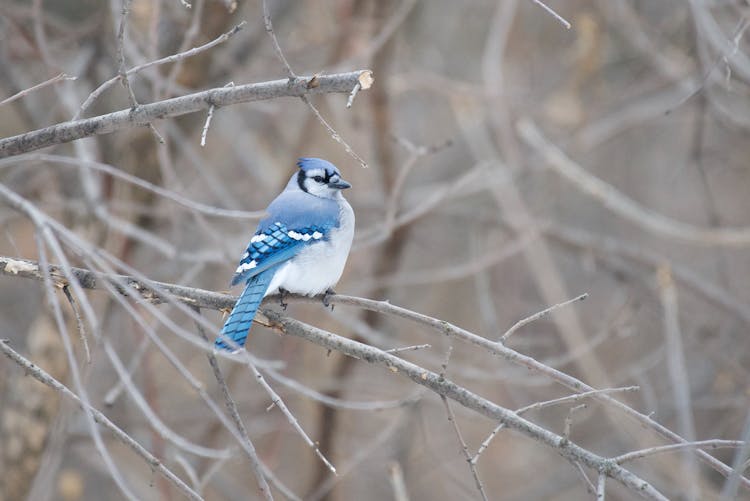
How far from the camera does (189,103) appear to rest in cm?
201

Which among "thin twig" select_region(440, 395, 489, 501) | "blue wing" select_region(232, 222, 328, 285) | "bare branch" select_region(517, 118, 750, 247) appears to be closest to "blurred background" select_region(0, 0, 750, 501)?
"bare branch" select_region(517, 118, 750, 247)

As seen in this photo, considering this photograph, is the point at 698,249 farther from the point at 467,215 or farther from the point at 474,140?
the point at 467,215

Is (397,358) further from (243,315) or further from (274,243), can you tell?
(274,243)

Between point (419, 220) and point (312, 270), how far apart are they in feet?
5.87

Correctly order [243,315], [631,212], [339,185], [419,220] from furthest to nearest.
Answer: [419,220] → [631,212] → [339,185] → [243,315]

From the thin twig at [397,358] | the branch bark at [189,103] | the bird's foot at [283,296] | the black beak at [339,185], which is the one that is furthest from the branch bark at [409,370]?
the black beak at [339,185]

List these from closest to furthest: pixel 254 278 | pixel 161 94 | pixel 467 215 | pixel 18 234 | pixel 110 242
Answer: pixel 254 278, pixel 161 94, pixel 110 242, pixel 467 215, pixel 18 234

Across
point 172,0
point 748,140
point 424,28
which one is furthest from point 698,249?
point 172,0

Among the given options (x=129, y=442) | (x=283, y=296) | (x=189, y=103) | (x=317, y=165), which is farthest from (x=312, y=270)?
(x=129, y=442)

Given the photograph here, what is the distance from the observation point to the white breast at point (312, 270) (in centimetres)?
304

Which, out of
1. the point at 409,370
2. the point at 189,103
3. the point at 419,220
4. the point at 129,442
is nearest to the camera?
the point at 129,442

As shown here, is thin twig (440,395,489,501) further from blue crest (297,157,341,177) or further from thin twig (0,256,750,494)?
blue crest (297,157,341,177)

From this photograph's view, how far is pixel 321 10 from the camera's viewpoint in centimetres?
523

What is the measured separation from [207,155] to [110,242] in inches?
71.2
